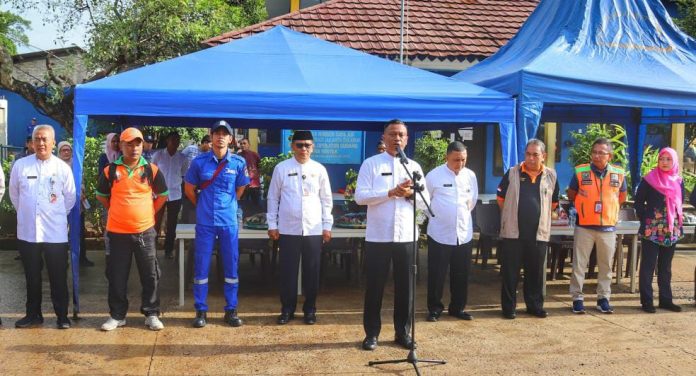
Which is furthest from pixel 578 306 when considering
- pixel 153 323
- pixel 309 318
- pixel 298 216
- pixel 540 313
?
pixel 153 323

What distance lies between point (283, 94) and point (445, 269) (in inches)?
89.4

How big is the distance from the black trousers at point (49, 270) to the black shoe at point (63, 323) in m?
0.03

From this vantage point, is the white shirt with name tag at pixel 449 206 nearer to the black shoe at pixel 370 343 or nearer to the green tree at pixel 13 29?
the black shoe at pixel 370 343

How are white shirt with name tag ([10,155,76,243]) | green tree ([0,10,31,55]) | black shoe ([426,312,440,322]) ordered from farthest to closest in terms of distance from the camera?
green tree ([0,10,31,55]) → black shoe ([426,312,440,322]) → white shirt with name tag ([10,155,76,243])

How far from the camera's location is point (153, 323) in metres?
6.04

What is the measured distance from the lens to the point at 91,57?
1368cm

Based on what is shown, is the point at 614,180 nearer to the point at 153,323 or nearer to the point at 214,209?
the point at 214,209

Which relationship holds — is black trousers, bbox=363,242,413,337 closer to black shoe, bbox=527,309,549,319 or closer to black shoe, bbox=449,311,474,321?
black shoe, bbox=449,311,474,321

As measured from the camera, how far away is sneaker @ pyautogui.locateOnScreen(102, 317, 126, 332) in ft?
19.6

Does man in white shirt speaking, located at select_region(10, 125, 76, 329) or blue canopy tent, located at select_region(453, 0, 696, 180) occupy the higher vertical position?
blue canopy tent, located at select_region(453, 0, 696, 180)

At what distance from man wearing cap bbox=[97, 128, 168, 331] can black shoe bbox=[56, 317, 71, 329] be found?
33cm

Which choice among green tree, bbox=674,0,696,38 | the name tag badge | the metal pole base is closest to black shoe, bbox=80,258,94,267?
the metal pole base

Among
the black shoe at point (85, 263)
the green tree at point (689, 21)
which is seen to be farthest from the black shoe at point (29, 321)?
the green tree at point (689, 21)

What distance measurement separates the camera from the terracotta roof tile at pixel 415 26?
12375 mm
